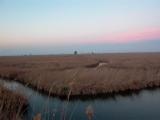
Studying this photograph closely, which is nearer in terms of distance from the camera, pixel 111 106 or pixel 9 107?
pixel 9 107

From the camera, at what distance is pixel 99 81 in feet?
57.9

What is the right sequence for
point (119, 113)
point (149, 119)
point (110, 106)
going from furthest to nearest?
point (110, 106)
point (119, 113)
point (149, 119)

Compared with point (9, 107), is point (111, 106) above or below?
below

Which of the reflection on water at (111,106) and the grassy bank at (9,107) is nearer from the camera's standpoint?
the grassy bank at (9,107)

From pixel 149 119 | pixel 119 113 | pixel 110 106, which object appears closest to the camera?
pixel 149 119

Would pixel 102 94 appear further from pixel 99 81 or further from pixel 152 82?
pixel 152 82

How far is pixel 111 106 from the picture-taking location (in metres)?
13.4

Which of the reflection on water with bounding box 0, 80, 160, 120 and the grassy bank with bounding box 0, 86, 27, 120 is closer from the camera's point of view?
the grassy bank with bounding box 0, 86, 27, 120

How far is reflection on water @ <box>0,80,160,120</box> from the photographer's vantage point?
11.0 m

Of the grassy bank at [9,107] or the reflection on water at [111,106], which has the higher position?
the grassy bank at [9,107]

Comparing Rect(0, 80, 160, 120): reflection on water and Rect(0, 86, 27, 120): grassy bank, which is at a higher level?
Rect(0, 86, 27, 120): grassy bank

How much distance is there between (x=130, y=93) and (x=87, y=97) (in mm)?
3258

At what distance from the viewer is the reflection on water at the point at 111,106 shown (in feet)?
36.2

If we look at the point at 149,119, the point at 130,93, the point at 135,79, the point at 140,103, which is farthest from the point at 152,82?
the point at 149,119
